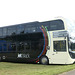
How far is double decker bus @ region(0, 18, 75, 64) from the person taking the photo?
44.7 ft

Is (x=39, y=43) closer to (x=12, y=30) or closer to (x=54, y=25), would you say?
(x=54, y=25)

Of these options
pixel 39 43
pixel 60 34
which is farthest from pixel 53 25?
pixel 39 43

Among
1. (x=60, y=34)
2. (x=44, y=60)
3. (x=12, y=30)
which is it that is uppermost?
(x=12, y=30)

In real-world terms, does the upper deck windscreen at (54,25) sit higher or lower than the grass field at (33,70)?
higher

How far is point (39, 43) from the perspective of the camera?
14.8 metres

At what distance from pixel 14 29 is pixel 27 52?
2.96 metres

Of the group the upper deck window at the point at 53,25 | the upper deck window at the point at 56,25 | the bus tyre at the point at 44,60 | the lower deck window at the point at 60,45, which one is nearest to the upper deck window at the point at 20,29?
the upper deck window at the point at 53,25

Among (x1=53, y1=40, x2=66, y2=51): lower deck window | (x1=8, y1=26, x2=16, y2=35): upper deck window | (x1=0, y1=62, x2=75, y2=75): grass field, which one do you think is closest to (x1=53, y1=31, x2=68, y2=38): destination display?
(x1=53, y1=40, x2=66, y2=51): lower deck window

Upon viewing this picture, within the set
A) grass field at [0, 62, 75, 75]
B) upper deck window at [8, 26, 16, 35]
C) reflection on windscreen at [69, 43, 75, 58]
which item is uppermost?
upper deck window at [8, 26, 16, 35]

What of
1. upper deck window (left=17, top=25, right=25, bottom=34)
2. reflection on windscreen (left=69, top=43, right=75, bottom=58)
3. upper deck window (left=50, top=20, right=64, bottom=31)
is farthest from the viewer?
upper deck window (left=17, top=25, right=25, bottom=34)

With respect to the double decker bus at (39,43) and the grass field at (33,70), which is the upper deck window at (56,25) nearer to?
the double decker bus at (39,43)

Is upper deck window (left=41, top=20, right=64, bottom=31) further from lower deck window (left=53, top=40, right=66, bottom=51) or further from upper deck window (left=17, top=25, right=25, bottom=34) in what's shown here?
upper deck window (left=17, top=25, right=25, bottom=34)

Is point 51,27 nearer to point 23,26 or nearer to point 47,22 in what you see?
point 47,22

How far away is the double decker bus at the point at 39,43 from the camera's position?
13625 mm
